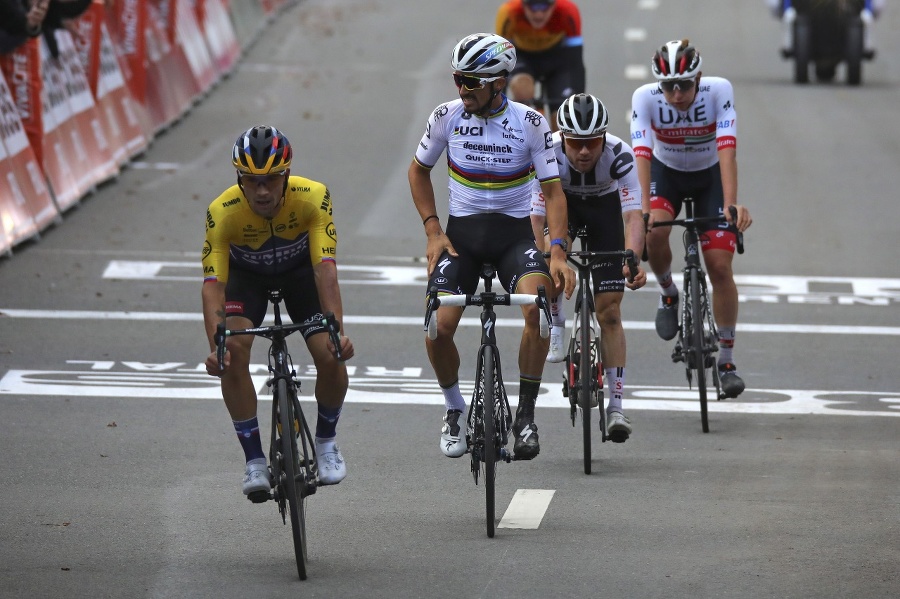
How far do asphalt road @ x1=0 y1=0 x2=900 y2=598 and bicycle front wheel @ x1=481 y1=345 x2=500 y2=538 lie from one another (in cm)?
16

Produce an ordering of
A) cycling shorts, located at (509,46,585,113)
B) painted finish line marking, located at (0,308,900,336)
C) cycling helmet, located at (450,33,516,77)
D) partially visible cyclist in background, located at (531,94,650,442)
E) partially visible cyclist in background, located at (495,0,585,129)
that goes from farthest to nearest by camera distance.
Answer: cycling shorts, located at (509,46,585,113)
partially visible cyclist in background, located at (495,0,585,129)
painted finish line marking, located at (0,308,900,336)
partially visible cyclist in background, located at (531,94,650,442)
cycling helmet, located at (450,33,516,77)

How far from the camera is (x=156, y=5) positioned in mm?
23141

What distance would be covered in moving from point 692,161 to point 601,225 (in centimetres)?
167

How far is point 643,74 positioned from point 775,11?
7.43 meters

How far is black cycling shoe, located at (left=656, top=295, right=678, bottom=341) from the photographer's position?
11789 millimetres

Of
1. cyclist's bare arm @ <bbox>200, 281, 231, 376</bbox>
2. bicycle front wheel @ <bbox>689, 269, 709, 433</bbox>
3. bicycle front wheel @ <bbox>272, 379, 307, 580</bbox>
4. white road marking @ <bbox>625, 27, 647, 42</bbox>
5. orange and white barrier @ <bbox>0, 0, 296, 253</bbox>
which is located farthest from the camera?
white road marking @ <bbox>625, 27, 647, 42</bbox>

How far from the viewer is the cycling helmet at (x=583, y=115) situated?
30.4 feet

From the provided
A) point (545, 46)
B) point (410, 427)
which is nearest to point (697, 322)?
point (410, 427)

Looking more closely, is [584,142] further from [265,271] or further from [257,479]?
[257,479]

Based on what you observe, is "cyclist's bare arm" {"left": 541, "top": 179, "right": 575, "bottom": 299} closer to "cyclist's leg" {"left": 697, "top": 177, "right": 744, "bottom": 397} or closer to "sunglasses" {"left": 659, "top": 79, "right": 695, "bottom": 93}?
"sunglasses" {"left": 659, "top": 79, "right": 695, "bottom": 93}

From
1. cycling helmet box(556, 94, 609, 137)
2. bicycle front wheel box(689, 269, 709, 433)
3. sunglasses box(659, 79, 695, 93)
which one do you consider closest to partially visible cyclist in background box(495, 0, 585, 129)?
sunglasses box(659, 79, 695, 93)

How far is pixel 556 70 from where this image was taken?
1555 cm

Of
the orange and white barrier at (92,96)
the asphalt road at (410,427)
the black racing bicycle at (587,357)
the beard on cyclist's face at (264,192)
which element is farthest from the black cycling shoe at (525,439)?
the orange and white barrier at (92,96)

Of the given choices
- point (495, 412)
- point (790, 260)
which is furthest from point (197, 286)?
point (495, 412)
